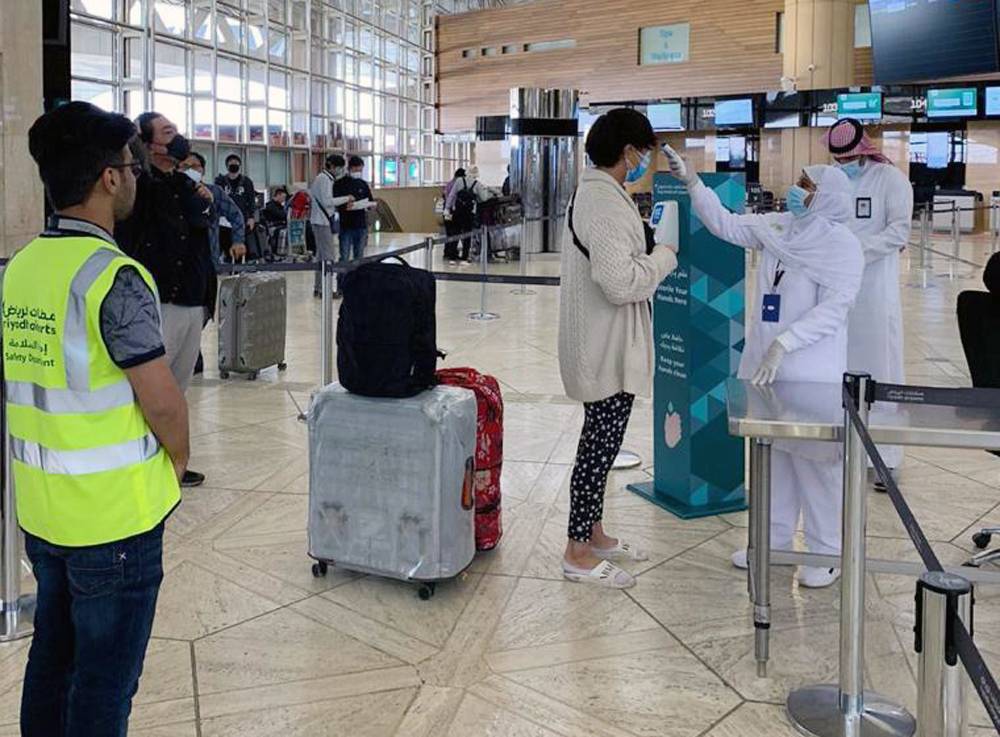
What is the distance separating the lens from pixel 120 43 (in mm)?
18734

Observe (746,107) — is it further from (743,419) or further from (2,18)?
(743,419)

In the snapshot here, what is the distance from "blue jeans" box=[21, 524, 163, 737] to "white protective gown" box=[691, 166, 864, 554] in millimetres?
2382

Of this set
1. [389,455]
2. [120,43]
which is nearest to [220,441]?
[389,455]

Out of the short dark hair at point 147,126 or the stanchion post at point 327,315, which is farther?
the stanchion post at point 327,315

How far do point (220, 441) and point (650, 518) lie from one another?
8.84ft

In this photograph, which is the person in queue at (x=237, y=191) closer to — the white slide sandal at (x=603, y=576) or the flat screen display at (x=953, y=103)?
the white slide sandal at (x=603, y=576)

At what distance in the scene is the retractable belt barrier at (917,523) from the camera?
120cm

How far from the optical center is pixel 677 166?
4.23 meters

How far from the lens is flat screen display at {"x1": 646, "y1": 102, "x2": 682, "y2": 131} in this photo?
2841 cm

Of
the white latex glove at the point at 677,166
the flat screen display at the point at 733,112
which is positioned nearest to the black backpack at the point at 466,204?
the flat screen display at the point at 733,112

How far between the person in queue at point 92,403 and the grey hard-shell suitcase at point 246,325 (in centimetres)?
597

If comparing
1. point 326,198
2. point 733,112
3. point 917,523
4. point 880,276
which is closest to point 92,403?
point 917,523

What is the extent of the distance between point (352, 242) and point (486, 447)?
9.85 m

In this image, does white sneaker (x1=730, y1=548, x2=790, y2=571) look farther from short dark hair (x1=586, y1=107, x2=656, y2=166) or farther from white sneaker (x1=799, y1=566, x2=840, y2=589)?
short dark hair (x1=586, y1=107, x2=656, y2=166)
